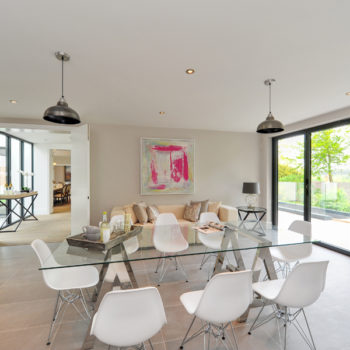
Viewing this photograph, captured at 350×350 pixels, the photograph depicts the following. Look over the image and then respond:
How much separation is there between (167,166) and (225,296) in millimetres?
3821

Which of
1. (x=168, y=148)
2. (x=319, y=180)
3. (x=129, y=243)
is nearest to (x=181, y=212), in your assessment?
(x=168, y=148)

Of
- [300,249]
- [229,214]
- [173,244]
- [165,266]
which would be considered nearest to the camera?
[173,244]

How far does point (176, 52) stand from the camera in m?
2.05

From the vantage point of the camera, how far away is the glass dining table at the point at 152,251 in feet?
6.01

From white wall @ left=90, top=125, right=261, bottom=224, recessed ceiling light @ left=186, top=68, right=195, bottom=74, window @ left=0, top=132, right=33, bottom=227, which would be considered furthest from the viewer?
window @ left=0, top=132, right=33, bottom=227

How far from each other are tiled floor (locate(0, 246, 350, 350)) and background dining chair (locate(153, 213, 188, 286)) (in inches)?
8.4

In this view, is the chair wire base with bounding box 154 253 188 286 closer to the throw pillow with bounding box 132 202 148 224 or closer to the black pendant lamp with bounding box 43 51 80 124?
the throw pillow with bounding box 132 202 148 224

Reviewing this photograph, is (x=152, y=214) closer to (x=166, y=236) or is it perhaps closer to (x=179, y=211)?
(x=179, y=211)

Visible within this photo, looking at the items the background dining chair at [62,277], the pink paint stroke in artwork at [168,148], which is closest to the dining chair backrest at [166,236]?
the background dining chair at [62,277]

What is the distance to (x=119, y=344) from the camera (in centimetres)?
127

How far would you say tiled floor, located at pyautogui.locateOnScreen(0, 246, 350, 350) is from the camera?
1803 mm

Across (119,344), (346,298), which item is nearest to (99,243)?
(119,344)

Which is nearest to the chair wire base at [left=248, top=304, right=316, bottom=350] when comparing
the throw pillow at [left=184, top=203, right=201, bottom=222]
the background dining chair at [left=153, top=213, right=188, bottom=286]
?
the background dining chair at [left=153, top=213, right=188, bottom=286]

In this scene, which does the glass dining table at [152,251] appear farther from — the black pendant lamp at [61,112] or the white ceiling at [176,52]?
the white ceiling at [176,52]
